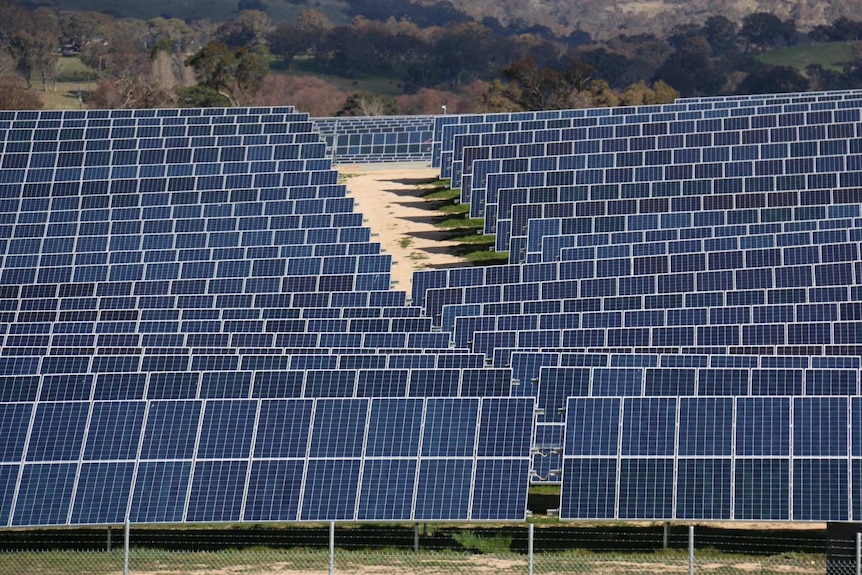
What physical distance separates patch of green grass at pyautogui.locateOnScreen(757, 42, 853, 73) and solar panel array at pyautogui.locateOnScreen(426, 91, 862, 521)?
11058 cm

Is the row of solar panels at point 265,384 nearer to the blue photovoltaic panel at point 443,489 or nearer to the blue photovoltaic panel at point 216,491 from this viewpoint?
the blue photovoltaic panel at point 216,491

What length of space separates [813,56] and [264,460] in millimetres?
167502

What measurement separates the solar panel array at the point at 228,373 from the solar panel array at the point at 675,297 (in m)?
1.83

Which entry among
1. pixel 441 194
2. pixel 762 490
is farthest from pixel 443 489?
pixel 441 194

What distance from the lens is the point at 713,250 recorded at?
50094mm

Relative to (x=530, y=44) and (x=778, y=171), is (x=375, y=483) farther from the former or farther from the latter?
(x=530, y=44)

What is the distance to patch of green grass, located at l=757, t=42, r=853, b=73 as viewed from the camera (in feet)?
614

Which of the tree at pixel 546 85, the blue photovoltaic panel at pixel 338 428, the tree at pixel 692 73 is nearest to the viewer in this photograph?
the blue photovoltaic panel at pixel 338 428

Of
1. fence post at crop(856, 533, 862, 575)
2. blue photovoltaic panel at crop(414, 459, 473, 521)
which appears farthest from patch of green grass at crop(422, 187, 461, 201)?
fence post at crop(856, 533, 862, 575)

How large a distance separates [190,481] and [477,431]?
5.69 metres

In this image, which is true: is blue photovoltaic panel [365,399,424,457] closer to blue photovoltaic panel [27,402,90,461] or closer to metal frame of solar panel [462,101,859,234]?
blue photovoltaic panel [27,402,90,461]

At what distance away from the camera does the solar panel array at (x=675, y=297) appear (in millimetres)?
31281

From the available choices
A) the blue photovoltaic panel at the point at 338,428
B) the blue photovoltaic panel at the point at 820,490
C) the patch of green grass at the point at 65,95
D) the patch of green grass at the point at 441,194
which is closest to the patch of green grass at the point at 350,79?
the patch of green grass at the point at 65,95

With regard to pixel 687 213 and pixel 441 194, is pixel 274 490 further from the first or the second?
pixel 441 194
